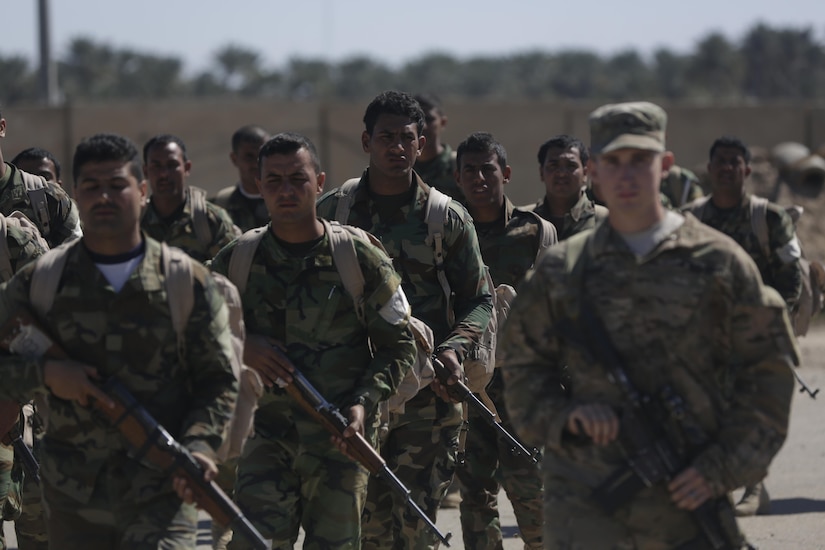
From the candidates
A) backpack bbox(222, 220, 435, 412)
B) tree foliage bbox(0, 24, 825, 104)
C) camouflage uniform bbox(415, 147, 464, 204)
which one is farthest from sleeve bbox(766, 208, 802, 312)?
tree foliage bbox(0, 24, 825, 104)

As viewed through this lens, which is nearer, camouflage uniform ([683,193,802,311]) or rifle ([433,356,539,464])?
rifle ([433,356,539,464])

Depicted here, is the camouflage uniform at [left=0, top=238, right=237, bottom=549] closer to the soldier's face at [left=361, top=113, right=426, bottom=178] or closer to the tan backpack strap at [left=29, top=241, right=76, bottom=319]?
the tan backpack strap at [left=29, top=241, right=76, bottom=319]

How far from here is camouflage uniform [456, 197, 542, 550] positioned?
312 inches

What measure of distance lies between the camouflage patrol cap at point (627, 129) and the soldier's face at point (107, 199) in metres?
1.51

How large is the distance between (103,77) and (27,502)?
63.2 metres

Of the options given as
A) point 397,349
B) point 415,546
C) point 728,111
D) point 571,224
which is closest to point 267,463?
point 397,349

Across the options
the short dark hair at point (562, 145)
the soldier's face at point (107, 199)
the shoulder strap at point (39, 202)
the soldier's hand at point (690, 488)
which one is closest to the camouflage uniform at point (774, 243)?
the short dark hair at point (562, 145)

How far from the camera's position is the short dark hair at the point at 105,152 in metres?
4.87

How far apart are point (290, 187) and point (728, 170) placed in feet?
16.1

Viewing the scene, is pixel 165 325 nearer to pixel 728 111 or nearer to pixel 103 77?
pixel 728 111

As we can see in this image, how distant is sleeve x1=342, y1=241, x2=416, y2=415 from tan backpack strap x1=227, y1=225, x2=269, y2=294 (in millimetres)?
429

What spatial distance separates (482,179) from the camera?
26.4ft

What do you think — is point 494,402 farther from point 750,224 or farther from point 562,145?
point 750,224

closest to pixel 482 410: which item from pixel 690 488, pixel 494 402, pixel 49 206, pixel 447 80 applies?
pixel 494 402
